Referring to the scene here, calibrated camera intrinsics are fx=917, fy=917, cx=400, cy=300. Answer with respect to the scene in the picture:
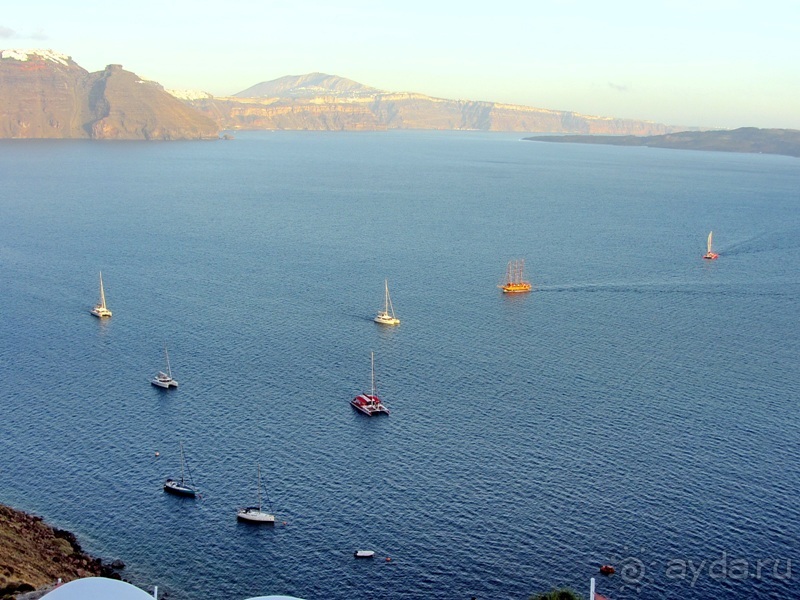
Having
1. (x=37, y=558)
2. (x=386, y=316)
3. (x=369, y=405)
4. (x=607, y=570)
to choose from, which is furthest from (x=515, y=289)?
(x=37, y=558)

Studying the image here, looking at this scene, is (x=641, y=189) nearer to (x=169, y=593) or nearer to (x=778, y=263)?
(x=778, y=263)

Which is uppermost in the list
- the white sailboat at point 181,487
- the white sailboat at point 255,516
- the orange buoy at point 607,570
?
the white sailboat at point 181,487

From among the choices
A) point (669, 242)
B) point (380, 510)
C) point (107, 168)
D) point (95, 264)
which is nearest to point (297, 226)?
point (95, 264)

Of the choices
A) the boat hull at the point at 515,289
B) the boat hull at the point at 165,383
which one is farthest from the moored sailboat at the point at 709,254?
the boat hull at the point at 165,383

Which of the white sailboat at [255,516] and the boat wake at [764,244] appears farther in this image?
the boat wake at [764,244]

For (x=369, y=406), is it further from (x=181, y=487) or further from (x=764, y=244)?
(x=764, y=244)

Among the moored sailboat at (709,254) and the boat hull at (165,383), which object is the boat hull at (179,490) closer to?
the boat hull at (165,383)
